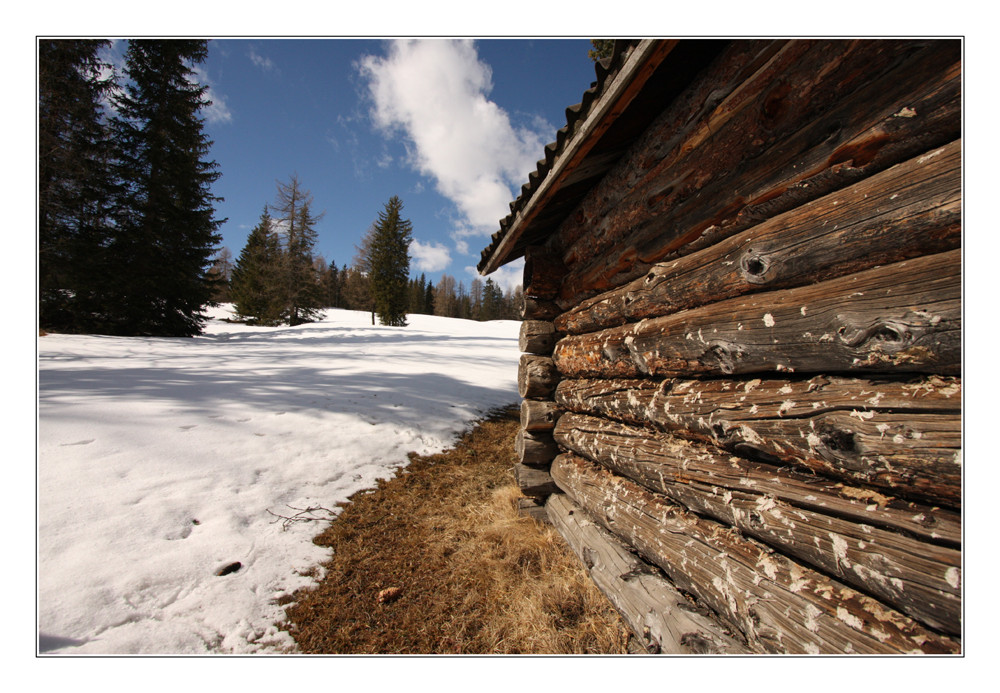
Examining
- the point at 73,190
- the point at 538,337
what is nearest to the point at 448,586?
the point at 538,337

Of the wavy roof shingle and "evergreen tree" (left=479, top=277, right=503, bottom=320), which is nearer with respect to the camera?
the wavy roof shingle

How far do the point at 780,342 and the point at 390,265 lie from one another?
3008 cm

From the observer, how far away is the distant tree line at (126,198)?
9.64 m

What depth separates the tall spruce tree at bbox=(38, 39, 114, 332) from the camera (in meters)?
9.09

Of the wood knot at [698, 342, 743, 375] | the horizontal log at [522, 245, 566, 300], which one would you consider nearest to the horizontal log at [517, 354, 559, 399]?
the horizontal log at [522, 245, 566, 300]

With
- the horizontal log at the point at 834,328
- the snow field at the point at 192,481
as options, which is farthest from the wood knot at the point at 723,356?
the snow field at the point at 192,481

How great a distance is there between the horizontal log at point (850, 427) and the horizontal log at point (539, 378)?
1.81 m

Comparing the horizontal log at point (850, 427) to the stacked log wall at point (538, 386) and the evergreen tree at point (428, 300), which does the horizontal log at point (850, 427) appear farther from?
the evergreen tree at point (428, 300)

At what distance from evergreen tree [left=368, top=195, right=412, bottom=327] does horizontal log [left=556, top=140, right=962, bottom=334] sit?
27512 mm

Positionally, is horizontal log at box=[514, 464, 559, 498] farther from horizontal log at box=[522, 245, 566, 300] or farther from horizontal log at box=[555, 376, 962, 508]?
horizontal log at box=[555, 376, 962, 508]

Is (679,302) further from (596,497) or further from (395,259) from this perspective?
(395,259)

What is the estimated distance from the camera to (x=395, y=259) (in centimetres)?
2920

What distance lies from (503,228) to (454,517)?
290 cm
